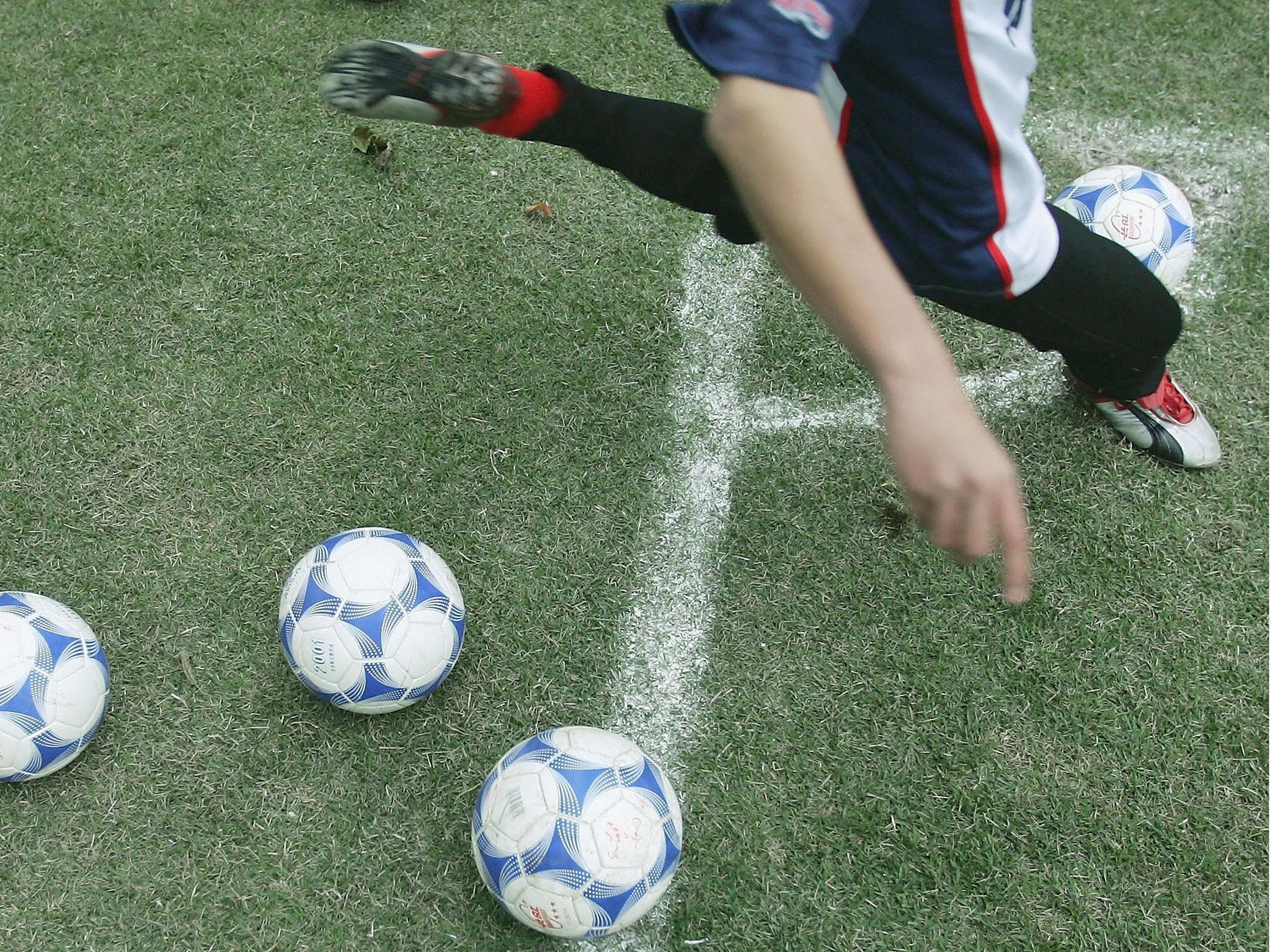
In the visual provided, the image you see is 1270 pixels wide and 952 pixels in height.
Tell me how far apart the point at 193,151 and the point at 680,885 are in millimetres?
2519

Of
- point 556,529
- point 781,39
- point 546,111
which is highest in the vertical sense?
point 781,39

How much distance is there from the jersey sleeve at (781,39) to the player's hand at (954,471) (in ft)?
1.22

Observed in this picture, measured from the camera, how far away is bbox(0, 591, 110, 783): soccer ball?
75.0 inches

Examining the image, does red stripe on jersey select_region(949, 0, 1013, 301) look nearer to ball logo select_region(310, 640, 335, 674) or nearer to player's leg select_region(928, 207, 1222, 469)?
player's leg select_region(928, 207, 1222, 469)

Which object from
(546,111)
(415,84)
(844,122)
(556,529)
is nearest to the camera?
(844,122)

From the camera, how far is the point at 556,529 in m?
2.41

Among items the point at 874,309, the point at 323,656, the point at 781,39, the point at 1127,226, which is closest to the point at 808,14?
the point at 781,39

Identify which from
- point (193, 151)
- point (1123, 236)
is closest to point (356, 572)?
point (193, 151)

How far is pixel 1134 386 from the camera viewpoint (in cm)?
233

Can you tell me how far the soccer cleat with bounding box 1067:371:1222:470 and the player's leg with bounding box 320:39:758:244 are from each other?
1134 mm

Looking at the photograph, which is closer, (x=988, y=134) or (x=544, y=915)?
(x=988, y=134)

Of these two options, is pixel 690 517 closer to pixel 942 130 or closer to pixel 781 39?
pixel 942 130

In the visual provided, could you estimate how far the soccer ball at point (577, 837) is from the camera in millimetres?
1776

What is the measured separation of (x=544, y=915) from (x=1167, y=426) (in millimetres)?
1951
